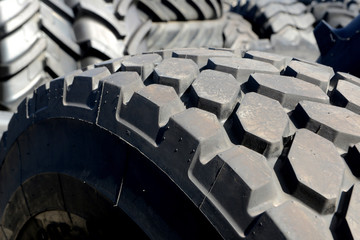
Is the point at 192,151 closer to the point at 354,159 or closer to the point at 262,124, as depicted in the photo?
the point at 262,124

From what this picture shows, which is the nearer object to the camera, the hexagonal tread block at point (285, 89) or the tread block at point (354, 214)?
the tread block at point (354, 214)

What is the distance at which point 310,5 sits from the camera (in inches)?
130

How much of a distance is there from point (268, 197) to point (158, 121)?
24 centimetres

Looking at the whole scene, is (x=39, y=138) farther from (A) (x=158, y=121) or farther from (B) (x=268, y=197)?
(B) (x=268, y=197)

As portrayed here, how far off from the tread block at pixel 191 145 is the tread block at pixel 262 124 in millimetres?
36

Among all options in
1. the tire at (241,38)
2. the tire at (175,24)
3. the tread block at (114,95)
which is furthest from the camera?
the tire at (241,38)

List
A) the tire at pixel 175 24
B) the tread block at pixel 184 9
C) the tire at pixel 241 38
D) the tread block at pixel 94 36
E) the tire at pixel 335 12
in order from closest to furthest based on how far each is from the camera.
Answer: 1. the tread block at pixel 94 36
2. the tire at pixel 175 24
3. the tread block at pixel 184 9
4. the tire at pixel 241 38
5. the tire at pixel 335 12

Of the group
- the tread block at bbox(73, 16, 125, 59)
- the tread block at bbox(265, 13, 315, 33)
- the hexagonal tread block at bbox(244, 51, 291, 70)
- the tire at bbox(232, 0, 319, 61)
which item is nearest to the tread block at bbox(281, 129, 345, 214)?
the hexagonal tread block at bbox(244, 51, 291, 70)

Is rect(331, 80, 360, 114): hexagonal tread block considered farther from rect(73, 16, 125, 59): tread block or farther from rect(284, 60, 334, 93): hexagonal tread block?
rect(73, 16, 125, 59): tread block

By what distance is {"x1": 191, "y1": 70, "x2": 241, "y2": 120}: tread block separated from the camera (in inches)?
27.4

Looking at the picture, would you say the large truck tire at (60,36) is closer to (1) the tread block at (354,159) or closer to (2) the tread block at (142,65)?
(2) the tread block at (142,65)

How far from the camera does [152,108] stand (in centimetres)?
70

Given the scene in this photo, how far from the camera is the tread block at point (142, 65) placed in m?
0.86

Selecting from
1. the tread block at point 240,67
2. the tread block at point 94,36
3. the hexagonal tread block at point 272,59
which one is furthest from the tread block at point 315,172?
the tread block at point 94,36
